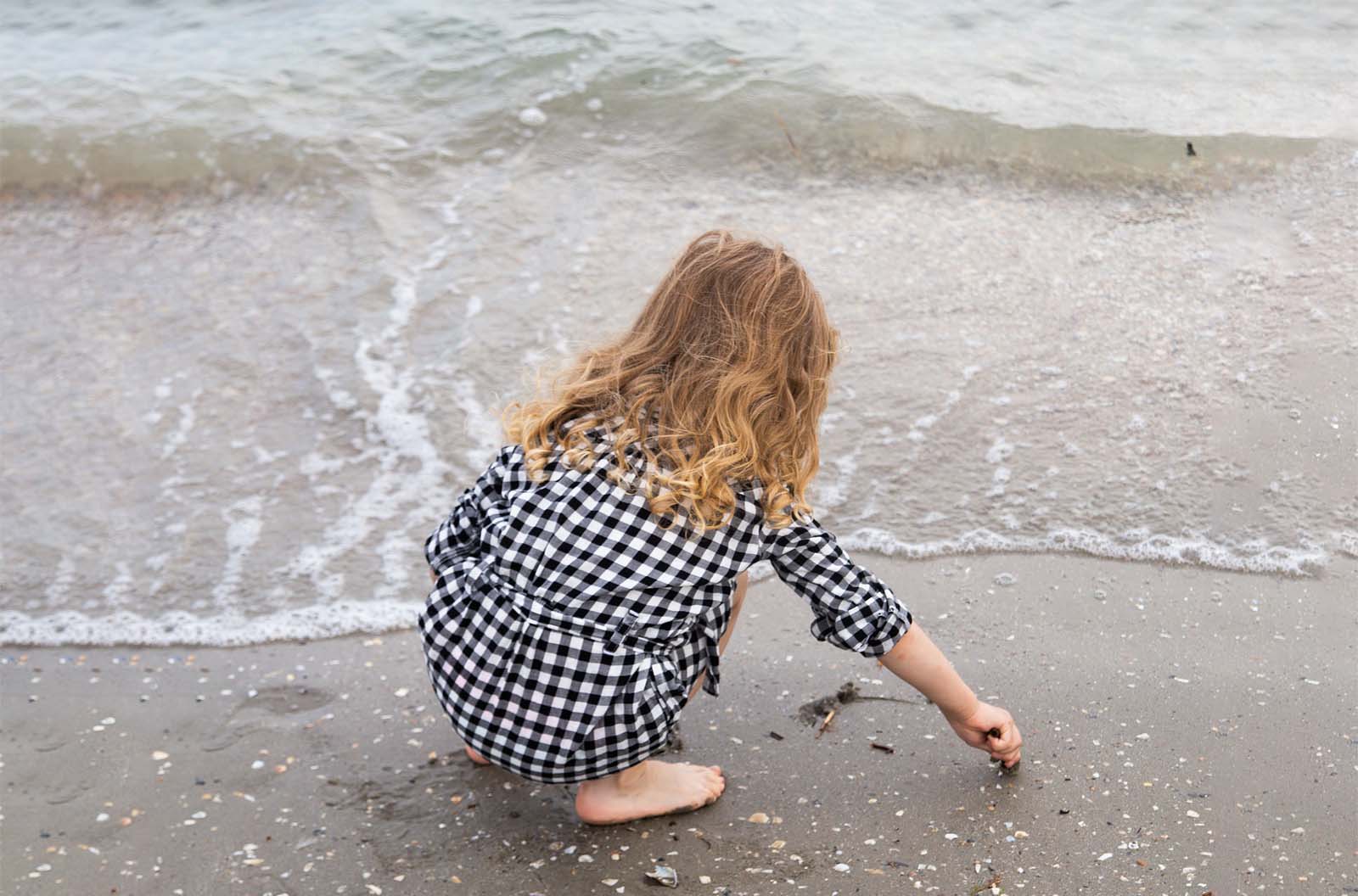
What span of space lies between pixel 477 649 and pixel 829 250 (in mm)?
2841

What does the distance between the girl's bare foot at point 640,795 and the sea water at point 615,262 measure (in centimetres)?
88

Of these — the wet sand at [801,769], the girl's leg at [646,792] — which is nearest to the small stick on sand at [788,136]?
the wet sand at [801,769]

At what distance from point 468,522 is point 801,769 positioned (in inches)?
30.0

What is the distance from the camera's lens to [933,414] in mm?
3529

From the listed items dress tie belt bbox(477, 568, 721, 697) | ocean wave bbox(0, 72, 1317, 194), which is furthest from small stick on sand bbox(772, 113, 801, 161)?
dress tie belt bbox(477, 568, 721, 697)

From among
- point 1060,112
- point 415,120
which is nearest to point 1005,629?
point 1060,112

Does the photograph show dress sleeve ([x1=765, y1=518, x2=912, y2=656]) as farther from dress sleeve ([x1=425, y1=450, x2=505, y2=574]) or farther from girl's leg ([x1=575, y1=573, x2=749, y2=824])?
dress sleeve ([x1=425, y1=450, x2=505, y2=574])

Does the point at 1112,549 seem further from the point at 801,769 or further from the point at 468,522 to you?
the point at 468,522

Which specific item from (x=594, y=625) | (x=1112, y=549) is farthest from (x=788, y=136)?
(x=594, y=625)

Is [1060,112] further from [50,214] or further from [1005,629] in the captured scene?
[50,214]

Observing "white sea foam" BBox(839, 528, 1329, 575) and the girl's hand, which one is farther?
"white sea foam" BBox(839, 528, 1329, 575)

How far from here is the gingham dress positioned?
6.34ft

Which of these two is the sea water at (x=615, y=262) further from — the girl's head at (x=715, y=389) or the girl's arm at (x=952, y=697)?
the girl's head at (x=715, y=389)

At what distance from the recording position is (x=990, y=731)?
2117 mm
